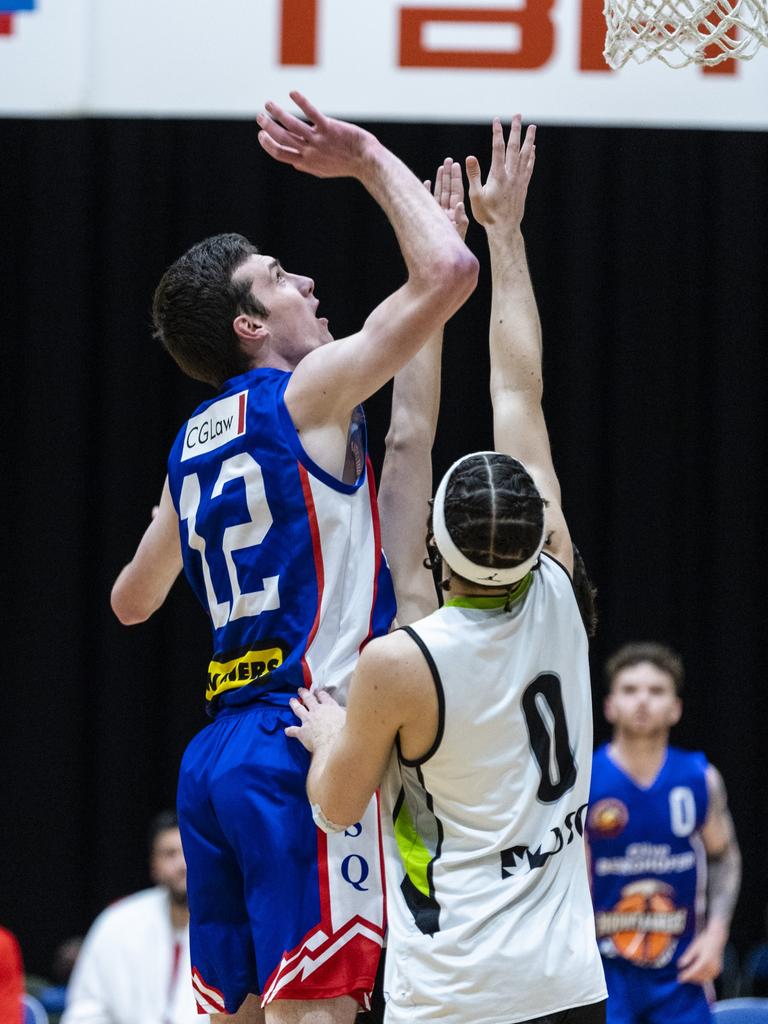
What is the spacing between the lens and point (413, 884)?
304 cm

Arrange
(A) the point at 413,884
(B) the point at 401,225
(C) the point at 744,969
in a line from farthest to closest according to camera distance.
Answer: (C) the point at 744,969
(B) the point at 401,225
(A) the point at 413,884

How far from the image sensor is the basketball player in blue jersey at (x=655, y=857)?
664cm

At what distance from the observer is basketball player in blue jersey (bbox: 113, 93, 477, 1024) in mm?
3168

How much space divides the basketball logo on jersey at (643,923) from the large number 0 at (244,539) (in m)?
3.89

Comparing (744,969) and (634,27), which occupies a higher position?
(634,27)

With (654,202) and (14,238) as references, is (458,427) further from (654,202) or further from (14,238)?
(14,238)

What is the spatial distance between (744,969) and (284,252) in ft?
14.9

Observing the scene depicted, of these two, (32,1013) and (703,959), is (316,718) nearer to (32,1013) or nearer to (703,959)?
(32,1013)

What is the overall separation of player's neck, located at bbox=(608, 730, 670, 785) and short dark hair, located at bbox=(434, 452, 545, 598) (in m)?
4.47

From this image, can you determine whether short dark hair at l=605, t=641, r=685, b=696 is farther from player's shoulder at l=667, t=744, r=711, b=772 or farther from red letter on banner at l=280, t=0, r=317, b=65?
red letter on banner at l=280, t=0, r=317, b=65

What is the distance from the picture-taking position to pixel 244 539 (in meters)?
3.37

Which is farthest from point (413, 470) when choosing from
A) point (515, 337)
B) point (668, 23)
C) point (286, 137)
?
point (668, 23)

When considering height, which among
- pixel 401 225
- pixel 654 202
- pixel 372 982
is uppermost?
pixel 654 202

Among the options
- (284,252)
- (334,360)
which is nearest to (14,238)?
(284,252)
